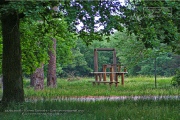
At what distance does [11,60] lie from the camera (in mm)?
12617

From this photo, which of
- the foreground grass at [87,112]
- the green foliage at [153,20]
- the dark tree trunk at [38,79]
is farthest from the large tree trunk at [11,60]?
the dark tree trunk at [38,79]

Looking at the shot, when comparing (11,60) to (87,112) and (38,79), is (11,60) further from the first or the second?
(38,79)

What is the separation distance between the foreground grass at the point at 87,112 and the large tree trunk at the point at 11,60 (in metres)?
1.11

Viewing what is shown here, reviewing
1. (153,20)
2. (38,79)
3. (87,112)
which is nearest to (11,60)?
(87,112)

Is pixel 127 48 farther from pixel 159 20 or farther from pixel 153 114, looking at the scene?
pixel 153 114

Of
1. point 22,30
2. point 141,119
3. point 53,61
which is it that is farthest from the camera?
point 53,61

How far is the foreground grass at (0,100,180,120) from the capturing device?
9143 millimetres

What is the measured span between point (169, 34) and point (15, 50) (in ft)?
15.4

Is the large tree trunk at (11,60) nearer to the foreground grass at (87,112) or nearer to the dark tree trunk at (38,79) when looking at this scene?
the foreground grass at (87,112)

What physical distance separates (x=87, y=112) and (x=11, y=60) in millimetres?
3594

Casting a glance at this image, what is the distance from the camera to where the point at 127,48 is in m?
27.1

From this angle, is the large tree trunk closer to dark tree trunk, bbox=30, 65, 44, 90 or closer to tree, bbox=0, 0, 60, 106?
tree, bbox=0, 0, 60, 106

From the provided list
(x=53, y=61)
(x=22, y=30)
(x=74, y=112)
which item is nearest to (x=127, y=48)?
(x=53, y=61)

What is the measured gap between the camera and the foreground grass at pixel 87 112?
914cm
